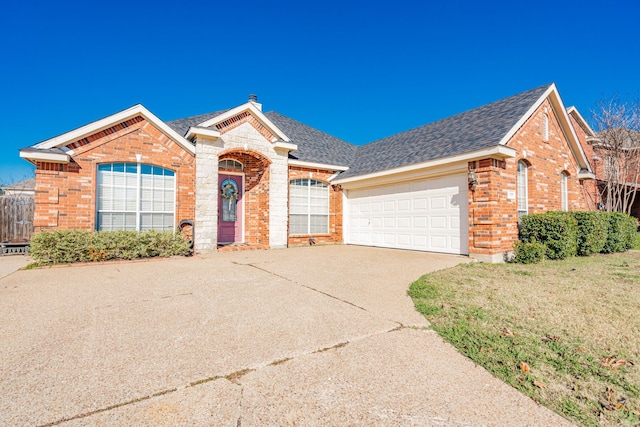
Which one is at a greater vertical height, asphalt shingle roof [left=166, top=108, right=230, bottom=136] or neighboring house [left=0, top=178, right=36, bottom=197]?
asphalt shingle roof [left=166, top=108, right=230, bottom=136]

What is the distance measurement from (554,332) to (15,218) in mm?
15786

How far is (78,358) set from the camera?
282 cm

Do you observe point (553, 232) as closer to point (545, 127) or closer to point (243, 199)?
point (545, 127)

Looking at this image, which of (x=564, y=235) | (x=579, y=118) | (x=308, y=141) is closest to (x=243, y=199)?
(x=308, y=141)

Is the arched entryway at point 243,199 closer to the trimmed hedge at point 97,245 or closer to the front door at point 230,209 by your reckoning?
the front door at point 230,209

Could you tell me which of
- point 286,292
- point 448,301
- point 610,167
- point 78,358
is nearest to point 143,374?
point 78,358

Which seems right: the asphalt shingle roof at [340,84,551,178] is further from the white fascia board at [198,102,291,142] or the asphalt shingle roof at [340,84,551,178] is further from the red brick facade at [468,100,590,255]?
the white fascia board at [198,102,291,142]

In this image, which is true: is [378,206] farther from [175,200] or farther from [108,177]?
[108,177]

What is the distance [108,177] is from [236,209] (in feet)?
14.7

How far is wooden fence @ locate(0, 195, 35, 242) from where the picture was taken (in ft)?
37.0

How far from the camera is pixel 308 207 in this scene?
43.2ft

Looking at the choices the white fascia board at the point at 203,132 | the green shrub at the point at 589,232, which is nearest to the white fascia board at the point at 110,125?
the white fascia board at the point at 203,132

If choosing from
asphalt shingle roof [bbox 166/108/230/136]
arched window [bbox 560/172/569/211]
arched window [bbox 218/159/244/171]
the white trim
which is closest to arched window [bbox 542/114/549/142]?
arched window [bbox 560/172/569/211]

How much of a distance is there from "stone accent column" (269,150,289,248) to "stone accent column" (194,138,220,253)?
2149mm
